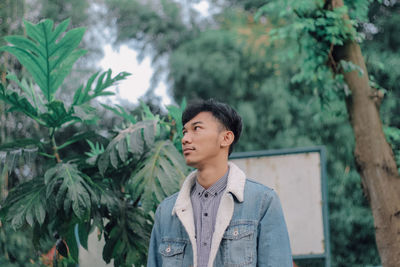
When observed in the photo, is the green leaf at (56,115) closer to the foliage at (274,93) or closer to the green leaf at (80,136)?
the green leaf at (80,136)

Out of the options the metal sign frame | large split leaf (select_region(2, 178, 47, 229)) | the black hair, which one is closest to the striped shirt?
the black hair

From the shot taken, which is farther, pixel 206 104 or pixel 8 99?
pixel 8 99

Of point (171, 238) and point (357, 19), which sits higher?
point (357, 19)

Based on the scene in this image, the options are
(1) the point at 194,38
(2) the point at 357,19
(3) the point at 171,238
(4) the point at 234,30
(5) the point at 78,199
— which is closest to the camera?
(3) the point at 171,238

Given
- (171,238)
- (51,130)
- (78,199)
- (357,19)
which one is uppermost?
(357,19)

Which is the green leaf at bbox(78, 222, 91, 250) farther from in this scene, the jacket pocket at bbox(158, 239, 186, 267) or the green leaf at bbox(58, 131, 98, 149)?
the jacket pocket at bbox(158, 239, 186, 267)

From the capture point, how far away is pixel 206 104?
263 cm

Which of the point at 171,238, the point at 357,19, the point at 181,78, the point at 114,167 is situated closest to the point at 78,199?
the point at 114,167

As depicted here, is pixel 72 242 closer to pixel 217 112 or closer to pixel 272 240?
pixel 217 112

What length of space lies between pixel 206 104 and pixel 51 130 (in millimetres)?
2282

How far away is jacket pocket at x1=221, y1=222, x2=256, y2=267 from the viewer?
2.36m

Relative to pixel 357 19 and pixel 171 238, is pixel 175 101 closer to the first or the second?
pixel 357 19

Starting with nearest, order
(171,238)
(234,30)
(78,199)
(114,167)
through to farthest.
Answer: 1. (171,238)
2. (78,199)
3. (114,167)
4. (234,30)

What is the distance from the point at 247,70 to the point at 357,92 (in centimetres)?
835
